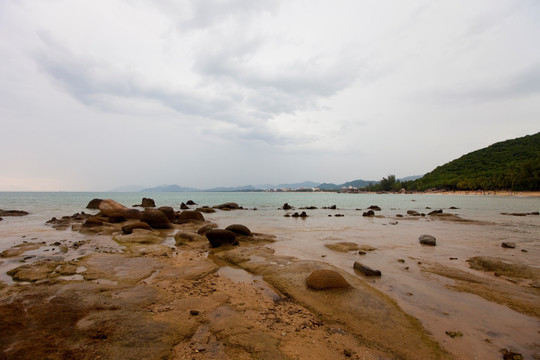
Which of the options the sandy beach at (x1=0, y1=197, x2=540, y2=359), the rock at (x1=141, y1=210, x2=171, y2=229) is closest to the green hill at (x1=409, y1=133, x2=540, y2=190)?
the sandy beach at (x1=0, y1=197, x2=540, y2=359)

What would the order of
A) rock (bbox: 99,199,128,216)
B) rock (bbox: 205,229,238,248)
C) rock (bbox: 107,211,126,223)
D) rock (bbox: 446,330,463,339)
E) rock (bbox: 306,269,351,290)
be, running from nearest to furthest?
rock (bbox: 446,330,463,339)
rock (bbox: 306,269,351,290)
rock (bbox: 205,229,238,248)
rock (bbox: 107,211,126,223)
rock (bbox: 99,199,128,216)

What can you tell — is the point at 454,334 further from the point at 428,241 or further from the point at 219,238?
the point at 219,238

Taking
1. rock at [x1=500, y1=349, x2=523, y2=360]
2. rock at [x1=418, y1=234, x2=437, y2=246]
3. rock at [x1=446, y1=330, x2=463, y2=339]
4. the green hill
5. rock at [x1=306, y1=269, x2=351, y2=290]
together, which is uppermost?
the green hill

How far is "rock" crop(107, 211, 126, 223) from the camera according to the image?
62.9ft

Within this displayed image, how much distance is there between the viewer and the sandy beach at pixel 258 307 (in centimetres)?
365

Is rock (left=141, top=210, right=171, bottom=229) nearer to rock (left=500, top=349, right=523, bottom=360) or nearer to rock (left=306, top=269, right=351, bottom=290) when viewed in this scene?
rock (left=306, top=269, right=351, bottom=290)

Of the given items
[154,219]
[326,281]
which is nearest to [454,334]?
[326,281]

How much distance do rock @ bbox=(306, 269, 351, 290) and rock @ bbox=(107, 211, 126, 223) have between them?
18.3 metres

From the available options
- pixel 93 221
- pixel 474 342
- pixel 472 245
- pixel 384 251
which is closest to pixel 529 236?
pixel 472 245

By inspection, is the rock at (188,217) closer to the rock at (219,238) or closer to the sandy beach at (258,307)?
the rock at (219,238)

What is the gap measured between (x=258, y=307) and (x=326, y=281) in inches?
77.6

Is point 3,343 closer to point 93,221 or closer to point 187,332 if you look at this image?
point 187,332

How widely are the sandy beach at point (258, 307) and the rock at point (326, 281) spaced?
0.29ft

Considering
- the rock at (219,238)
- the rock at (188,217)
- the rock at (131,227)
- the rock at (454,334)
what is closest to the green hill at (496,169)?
the rock at (188,217)
